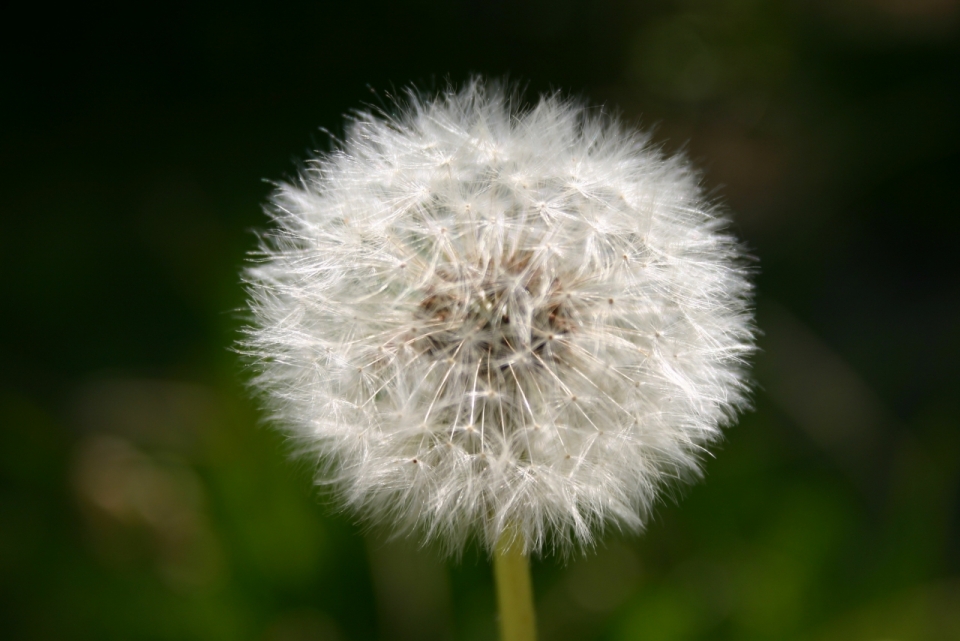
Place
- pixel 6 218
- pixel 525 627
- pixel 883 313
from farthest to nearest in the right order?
1. pixel 6 218
2. pixel 883 313
3. pixel 525 627

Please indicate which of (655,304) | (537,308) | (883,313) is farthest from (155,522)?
(883,313)

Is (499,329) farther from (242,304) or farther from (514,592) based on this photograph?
(242,304)

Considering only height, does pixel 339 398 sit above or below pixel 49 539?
below

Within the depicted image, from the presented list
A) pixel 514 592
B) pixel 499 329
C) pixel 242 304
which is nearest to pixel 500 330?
pixel 499 329

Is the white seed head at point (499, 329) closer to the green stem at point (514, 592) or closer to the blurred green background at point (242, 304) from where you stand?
the green stem at point (514, 592)

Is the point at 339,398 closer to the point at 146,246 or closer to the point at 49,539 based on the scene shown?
the point at 49,539

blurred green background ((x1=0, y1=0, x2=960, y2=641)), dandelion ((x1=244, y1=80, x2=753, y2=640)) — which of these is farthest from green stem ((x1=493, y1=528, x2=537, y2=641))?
blurred green background ((x1=0, y1=0, x2=960, y2=641))
